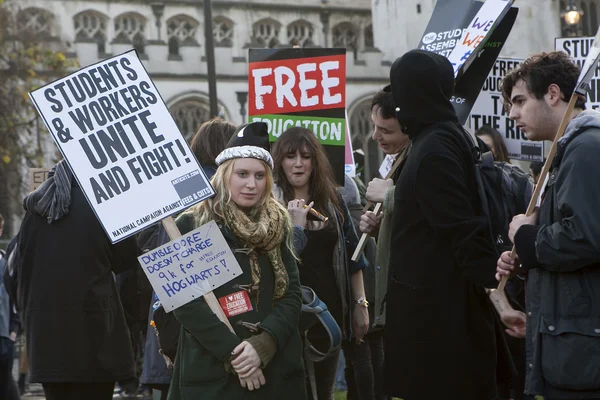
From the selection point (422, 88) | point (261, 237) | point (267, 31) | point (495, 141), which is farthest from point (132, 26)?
point (422, 88)

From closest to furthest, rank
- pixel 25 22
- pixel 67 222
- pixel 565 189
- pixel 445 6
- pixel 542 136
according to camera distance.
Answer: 1. pixel 565 189
2. pixel 542 136
3. pixel 67 222
4. pixel 445 6
5. pixel 25 22

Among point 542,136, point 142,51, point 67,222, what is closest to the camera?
point 542,136

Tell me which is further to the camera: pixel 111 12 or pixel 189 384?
pixel 111 12

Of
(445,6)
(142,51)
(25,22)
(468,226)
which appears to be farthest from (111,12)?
(468,226)

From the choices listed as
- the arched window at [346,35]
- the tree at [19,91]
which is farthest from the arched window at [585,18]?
the tree at [19,91]

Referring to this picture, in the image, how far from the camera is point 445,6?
20.4 ft

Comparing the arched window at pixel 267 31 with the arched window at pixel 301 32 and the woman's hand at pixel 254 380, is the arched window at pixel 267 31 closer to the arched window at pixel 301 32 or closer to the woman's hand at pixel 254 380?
the arched window at pixel 301 32

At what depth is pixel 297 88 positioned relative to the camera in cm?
640

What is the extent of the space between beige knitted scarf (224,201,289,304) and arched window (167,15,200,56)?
36.6 metres

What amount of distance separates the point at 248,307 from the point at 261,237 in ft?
0.84

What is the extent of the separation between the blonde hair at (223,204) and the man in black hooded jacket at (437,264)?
1.62ft

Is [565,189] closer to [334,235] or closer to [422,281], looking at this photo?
[422,281]

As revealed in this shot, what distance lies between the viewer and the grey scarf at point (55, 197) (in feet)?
16.3

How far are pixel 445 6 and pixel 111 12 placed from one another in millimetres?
34755
